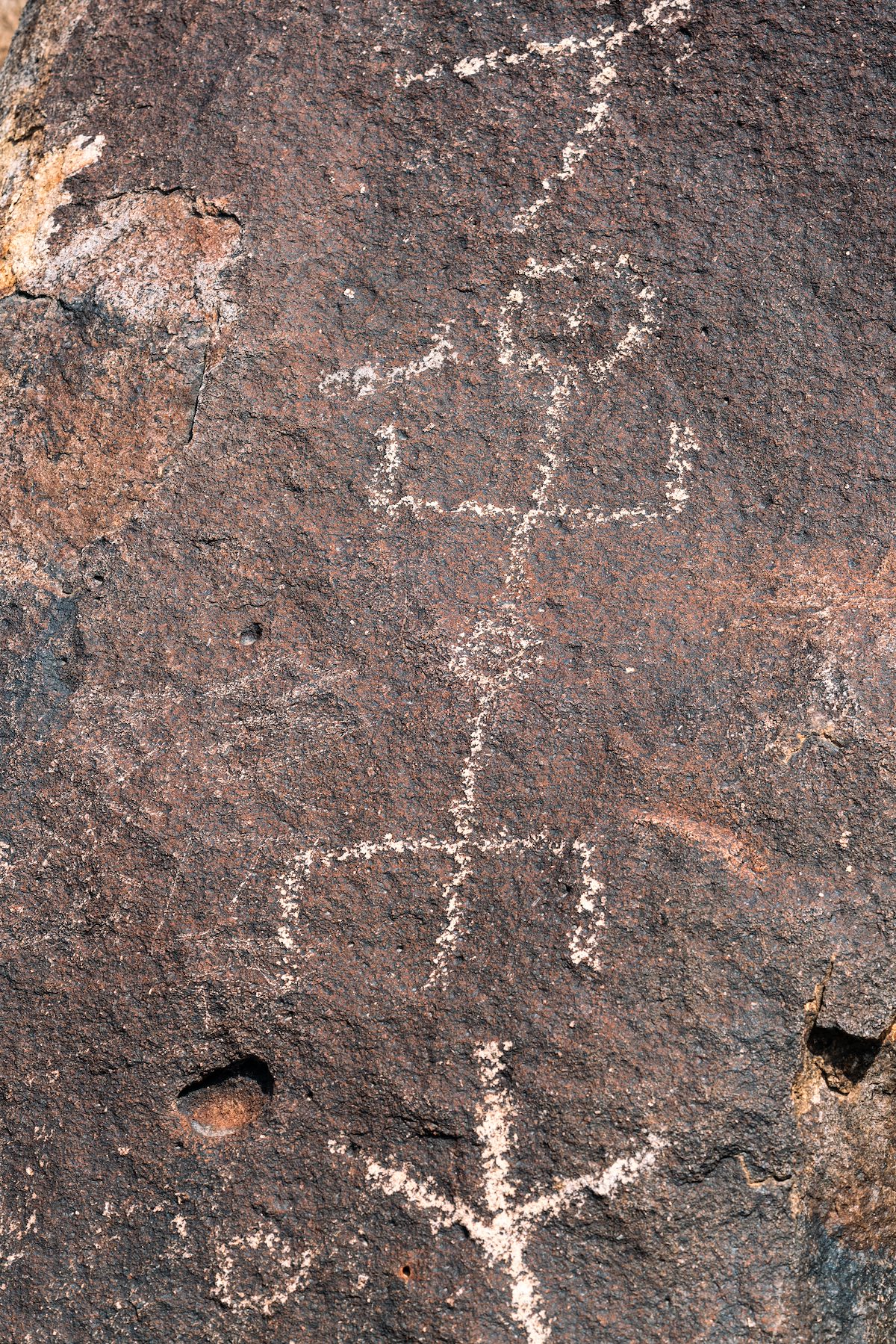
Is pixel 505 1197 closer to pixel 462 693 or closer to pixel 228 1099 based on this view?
pixel 228 1099

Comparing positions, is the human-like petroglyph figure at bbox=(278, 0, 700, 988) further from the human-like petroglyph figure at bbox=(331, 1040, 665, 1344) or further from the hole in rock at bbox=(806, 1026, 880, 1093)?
the hole in rock at bbox=(806, 1026, 880, 1093)

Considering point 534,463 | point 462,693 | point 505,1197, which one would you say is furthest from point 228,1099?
point 534,463

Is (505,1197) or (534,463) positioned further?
(534,463)

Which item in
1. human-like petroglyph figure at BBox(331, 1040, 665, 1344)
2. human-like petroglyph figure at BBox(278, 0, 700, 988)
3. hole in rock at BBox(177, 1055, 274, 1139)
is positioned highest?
human-like petroglyph figure at BBox(278, 0, 700, 988)

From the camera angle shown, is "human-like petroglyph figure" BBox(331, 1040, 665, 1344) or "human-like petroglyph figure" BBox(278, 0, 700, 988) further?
"human-like petroglyph figure" BBox(278, 0, 700, 988)

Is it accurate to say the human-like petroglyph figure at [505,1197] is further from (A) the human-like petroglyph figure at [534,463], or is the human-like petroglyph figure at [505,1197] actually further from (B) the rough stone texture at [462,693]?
(A) the human-like petroglyph figure at [534,463]

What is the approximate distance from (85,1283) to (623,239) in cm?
138

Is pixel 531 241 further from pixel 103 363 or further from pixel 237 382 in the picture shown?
pixel 103 363

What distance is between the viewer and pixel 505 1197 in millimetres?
1214

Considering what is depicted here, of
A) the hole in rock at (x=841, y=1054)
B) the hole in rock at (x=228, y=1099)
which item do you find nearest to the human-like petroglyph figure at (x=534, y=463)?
the hole in rock at (x=228, y=1099)

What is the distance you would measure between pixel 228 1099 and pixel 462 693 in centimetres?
54

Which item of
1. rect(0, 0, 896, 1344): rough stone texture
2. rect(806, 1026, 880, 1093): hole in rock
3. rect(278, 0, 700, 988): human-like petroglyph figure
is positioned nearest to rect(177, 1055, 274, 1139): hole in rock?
rect(0, 0, 896, 1344): rough stone texture

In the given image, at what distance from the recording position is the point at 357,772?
1333 millimetres

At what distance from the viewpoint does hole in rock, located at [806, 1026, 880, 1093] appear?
4.23ft
